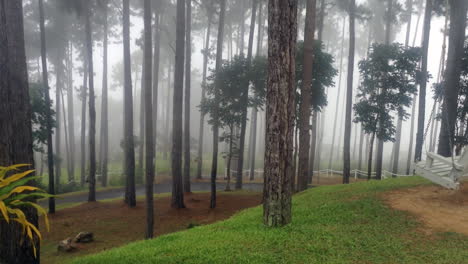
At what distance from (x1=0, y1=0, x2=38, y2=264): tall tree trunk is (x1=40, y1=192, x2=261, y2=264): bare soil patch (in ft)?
13.8

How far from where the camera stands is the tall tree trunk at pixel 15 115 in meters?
5.18

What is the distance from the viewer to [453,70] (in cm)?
1255

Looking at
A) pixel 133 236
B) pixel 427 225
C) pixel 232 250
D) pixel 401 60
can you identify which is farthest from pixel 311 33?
pixel 133 236

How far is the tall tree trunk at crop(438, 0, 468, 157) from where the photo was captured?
40.8 ft

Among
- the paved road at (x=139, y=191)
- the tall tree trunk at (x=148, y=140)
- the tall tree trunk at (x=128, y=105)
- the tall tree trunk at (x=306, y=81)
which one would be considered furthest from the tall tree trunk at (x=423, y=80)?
the tall tree trunk at (x=128, y=105)

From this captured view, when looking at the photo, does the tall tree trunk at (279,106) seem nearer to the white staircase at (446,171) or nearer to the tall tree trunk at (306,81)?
the white staircase at (446,171)

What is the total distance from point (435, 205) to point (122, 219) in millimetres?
11934

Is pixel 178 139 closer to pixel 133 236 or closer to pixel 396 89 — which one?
pixel 133 236

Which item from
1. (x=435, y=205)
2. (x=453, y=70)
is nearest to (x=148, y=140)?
(x=435, y=205)

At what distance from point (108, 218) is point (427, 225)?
12505mm

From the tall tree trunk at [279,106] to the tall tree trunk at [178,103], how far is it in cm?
819

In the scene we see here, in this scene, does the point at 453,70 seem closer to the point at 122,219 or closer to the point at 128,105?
the point at 128,105

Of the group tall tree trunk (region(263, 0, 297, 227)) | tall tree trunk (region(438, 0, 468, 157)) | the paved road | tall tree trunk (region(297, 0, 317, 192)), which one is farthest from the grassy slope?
the paved road

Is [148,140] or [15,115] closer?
[15,115]
